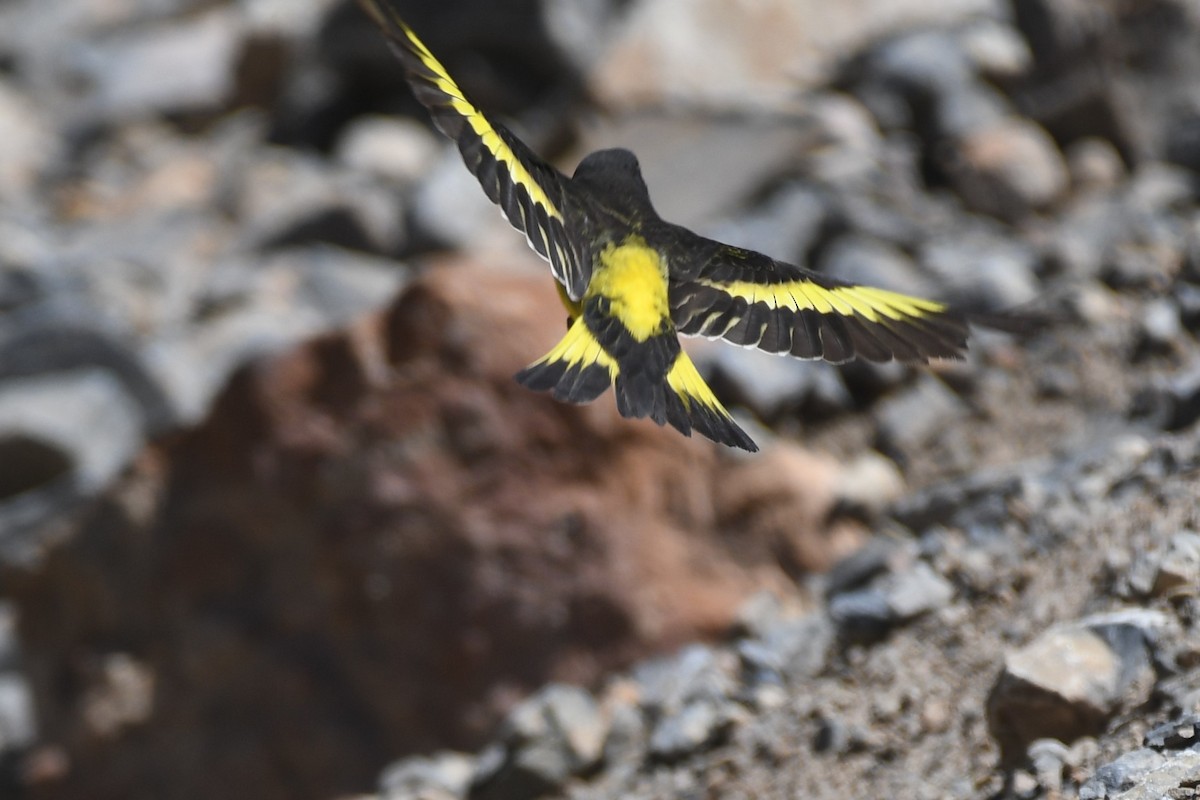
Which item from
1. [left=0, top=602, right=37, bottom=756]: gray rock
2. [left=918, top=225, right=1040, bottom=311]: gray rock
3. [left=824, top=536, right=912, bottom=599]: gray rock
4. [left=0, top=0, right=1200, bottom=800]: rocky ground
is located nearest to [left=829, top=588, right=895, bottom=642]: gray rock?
[left=0, top=0, right=1200, bottom=800]: rocky ground

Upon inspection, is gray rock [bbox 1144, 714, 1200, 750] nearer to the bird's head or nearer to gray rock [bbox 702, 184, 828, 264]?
the bird's head

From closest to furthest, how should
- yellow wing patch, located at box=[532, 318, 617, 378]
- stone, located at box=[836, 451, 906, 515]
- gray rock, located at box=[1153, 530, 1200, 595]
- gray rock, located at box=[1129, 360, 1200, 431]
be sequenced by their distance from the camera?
yellow wing patch, located at box=[532, 318, 617, 378] → gray rock, located at box=[1153, 530, 1200, 595] → gray rock, located at box=[1129, 360, 1200, 431] → stone, located at box=[836, 451, 906, 515]

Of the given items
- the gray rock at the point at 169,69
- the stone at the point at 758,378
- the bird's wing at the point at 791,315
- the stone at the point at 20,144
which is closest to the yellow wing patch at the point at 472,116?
the bird's wing at the point at 791,315

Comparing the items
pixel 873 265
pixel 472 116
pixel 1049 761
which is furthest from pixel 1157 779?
pixel 873 265

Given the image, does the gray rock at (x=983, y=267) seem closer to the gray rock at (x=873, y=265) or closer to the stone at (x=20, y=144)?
the gray rock at (x=873, y=265)

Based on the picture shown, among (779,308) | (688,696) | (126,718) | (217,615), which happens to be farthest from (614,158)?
(126,718)

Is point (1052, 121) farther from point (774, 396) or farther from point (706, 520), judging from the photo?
point (706, 520)
